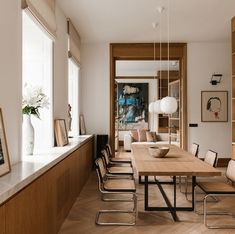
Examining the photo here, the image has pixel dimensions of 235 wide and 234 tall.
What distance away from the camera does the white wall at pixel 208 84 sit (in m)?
8.19

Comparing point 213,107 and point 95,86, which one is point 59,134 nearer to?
point 95,86

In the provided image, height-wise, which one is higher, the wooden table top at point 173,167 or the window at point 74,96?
the window at point 74,96

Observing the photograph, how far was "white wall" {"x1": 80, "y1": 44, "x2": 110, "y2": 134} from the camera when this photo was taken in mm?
8234

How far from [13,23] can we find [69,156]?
1.88 m

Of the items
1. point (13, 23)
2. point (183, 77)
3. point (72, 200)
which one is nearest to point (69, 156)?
point (72, 200)

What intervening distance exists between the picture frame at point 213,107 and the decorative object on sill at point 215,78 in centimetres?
25

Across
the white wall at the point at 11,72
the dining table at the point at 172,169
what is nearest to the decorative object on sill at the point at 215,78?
the dining table at the point at 172,169

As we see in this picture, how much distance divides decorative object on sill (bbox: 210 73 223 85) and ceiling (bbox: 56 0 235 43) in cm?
83

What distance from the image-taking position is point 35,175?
260cm

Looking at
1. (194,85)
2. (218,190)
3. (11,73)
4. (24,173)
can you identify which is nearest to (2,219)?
(24,173)

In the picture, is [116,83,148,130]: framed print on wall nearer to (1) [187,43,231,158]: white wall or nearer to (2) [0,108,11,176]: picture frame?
(1) [187,43,231,158]: white wall

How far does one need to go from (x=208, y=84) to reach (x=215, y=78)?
23 cm

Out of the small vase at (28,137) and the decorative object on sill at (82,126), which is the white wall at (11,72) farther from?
the decorative object on sill at (82,126)

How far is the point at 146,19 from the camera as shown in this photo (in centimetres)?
611
